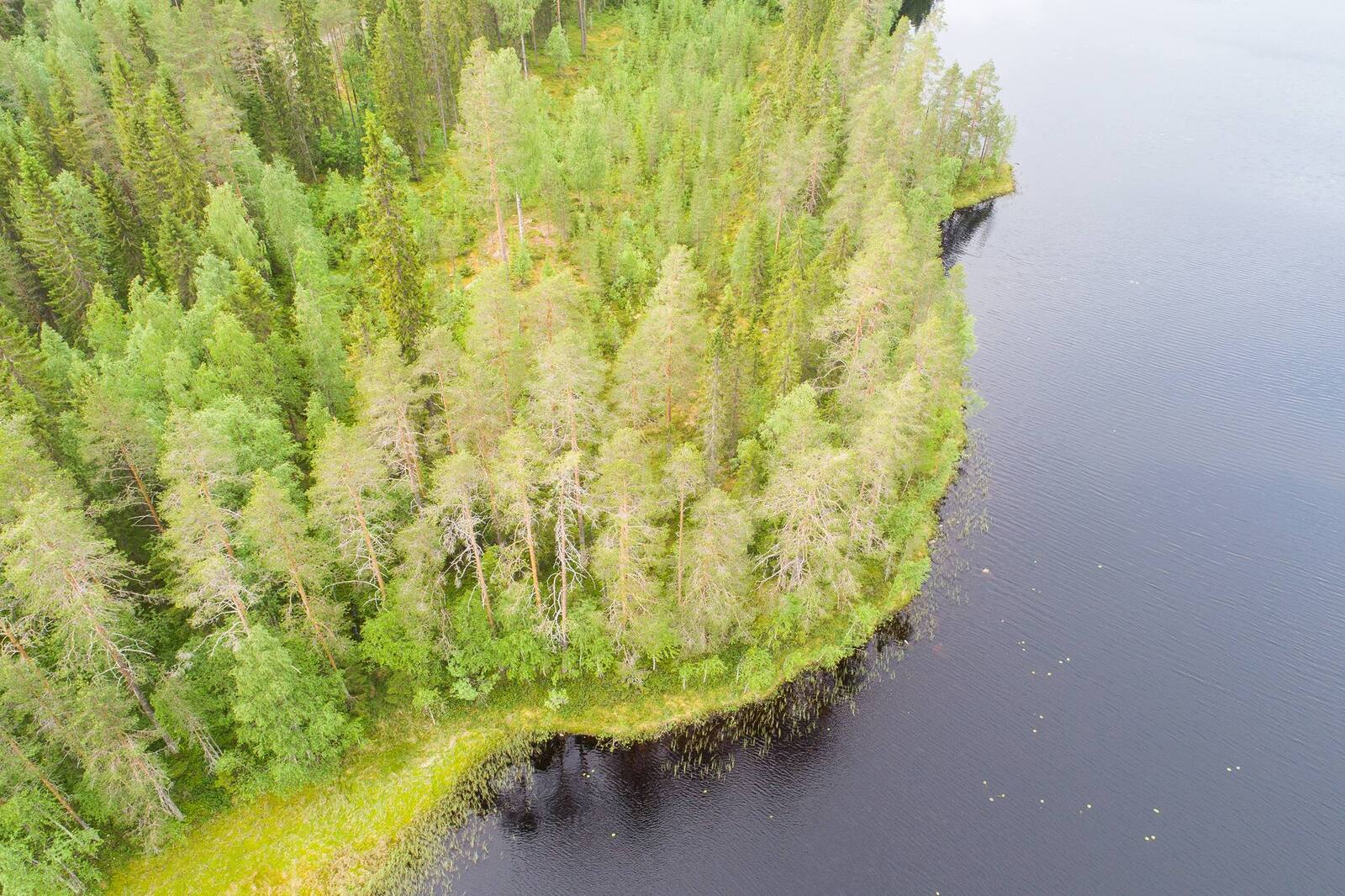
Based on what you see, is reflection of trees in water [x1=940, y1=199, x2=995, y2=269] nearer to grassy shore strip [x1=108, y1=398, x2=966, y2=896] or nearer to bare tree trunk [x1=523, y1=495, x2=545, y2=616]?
grassy shore strip [x1=108, y1=398, x2=966, y2=896]

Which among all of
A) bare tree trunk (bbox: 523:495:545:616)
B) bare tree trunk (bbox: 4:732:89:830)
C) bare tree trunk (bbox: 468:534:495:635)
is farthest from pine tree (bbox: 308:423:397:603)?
bare tree trunk (bbox: 4:732:89:830)

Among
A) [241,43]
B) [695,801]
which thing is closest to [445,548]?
[695,801]

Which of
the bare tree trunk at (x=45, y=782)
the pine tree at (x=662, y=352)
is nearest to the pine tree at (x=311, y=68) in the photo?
the pine tree at (x=662, y=352)

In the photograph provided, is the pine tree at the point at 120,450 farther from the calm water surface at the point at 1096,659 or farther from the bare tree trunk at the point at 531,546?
the calm water surface at the point at 1096,659

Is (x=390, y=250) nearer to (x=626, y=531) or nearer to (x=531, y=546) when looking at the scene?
(x=531, y=546)

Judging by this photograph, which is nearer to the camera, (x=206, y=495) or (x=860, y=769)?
(x=206, y=495)

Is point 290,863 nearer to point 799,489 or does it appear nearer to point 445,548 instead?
point 445,548
